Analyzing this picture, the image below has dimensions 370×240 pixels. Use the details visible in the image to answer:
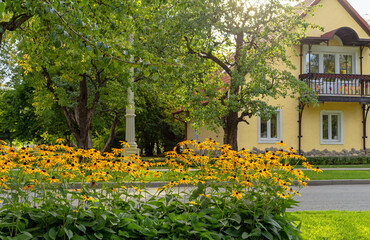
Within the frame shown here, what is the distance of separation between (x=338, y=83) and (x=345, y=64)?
203cm

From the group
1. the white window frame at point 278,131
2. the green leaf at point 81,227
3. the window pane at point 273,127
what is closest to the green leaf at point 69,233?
the green leaf at point 81,227

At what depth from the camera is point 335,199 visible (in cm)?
1066

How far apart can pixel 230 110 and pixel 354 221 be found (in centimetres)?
1251

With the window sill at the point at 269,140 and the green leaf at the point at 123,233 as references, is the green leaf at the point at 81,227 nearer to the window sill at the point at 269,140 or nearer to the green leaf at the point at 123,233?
the green leaf at the point at 123,233

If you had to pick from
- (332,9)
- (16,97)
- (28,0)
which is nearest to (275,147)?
(332,9)

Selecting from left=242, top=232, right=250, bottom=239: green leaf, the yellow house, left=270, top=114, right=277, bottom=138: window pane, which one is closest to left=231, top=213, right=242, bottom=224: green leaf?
left=242, top=232, right=250, bottom=239: green leaf

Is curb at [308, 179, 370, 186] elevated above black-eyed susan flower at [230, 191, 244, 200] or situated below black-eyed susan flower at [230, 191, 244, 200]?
below

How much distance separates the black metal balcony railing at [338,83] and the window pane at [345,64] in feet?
3.62

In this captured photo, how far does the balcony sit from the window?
7.63 feet

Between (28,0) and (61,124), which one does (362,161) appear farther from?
(28,0)

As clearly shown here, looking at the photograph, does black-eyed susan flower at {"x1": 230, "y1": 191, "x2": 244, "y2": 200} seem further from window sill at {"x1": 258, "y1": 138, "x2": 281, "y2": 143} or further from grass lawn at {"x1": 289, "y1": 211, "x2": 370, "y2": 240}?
window sill at {"x1": 258, "y1": 138, "x2": 281, "y2": 143}

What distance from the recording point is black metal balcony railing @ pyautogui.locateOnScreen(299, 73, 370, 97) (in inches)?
890

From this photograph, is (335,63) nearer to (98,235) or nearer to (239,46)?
(239,46)

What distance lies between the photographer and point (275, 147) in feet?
75.1
